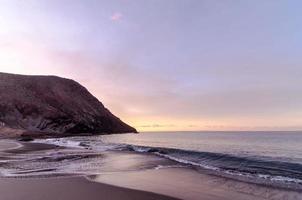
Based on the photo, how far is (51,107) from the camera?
106 meters

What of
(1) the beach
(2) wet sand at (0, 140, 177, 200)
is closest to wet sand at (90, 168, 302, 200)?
(1) the beach

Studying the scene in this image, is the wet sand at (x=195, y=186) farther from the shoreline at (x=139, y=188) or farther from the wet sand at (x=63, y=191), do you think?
the wet sand at (x=63, y=191)

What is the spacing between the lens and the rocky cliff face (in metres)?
93.2

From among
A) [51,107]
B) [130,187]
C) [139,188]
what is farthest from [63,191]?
[51,107]

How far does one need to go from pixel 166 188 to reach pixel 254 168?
29.9ft

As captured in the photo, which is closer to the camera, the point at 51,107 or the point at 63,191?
the point at 63,191

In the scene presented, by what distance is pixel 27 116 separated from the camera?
94625 mm

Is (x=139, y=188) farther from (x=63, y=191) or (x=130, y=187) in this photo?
(x=63, y=191)

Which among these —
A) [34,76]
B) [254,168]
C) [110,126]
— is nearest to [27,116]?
[34,76]

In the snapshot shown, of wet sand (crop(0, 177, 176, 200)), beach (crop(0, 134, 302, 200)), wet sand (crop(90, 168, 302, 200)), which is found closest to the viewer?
wet sand (crop(0, 177, 176, 200))

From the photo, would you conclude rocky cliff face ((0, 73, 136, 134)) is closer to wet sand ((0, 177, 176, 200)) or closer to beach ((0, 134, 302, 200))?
beach ((0, 134, 302, 200))

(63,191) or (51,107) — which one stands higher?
(51,107)

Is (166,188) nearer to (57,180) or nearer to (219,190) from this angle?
(219,190)

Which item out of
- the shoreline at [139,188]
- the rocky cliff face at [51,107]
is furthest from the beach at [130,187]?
the rocky cliff face at [51,107]
